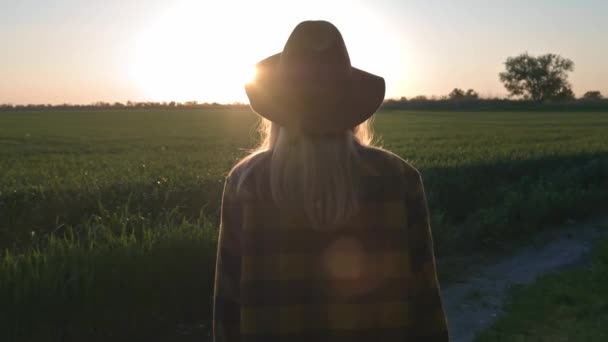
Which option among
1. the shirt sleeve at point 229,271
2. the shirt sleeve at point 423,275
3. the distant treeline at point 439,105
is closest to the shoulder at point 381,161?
the shirt sleeve at point 423,275

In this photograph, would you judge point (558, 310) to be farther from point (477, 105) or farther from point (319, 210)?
point (477, 105)

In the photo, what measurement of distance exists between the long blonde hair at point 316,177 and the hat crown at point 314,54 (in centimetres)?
18

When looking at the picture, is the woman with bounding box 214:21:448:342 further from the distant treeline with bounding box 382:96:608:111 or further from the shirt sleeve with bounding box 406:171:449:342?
the distant treeline with bounding box 382:96:608:111

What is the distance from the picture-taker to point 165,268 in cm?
564

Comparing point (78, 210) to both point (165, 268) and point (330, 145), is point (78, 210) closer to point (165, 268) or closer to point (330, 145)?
point (165, 268)

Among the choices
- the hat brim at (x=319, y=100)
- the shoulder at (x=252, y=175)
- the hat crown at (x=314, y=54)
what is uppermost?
the hat crown at (x=314, y=54)

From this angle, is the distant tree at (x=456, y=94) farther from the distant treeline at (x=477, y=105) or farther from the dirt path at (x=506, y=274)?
the dirt path at (x=506, y=274)

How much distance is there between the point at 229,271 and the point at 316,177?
438 millimetres

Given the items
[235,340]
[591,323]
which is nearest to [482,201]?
[591,323]

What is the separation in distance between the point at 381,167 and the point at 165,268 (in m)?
3.90

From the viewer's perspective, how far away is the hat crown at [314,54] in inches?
80.4

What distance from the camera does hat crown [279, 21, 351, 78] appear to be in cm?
204

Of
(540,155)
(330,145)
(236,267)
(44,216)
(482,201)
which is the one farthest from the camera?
(540,155)

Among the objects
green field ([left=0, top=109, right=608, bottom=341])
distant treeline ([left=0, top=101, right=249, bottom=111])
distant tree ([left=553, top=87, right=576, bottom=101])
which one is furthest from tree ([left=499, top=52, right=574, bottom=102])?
green field ([left=0, top=109, right=608, bottom=341])
